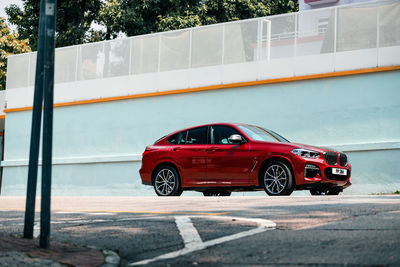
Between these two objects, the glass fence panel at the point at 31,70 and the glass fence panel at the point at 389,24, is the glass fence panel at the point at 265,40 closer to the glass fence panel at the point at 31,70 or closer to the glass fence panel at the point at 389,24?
the glass fence panel at the point at 389,24

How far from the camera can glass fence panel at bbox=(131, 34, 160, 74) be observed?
854 inches

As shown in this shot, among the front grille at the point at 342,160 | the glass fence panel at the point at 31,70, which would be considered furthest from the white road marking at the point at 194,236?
the glass fence panel at the point at 31,70

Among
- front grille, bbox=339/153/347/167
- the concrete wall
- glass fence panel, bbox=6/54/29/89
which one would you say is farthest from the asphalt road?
glass fence panel, bbox=6/54/29/89

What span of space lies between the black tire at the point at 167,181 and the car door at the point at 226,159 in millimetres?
790

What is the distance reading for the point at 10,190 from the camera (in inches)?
934

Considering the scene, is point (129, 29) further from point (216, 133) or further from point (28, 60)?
point (216, 133)

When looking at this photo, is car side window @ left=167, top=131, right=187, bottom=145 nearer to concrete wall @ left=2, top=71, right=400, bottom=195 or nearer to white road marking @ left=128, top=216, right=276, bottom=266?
concrete wall @ left=2, top=71, right=400, bottom=195

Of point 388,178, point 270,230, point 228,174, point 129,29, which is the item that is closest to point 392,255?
point 270,230

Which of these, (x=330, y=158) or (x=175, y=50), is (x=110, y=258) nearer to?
(x=330, y=158)

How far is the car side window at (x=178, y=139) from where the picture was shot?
14250 mm

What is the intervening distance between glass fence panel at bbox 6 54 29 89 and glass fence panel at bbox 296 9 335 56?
11189mm

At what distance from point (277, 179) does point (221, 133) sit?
5.82 feet

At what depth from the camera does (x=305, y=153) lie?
12.6 m

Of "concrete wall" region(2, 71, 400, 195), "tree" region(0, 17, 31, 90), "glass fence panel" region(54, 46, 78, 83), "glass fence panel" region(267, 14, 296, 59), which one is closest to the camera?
"concrete wall" region(2, 71, 400, 195)
